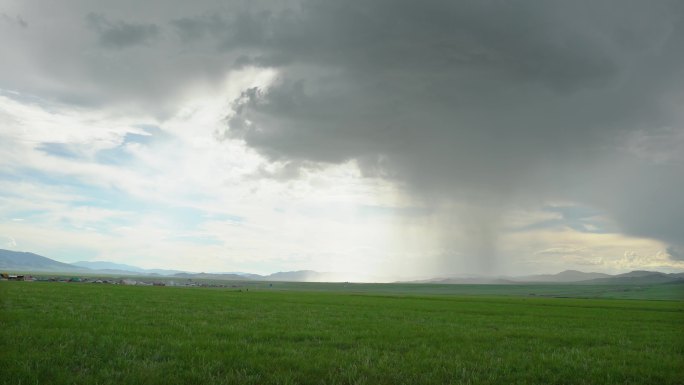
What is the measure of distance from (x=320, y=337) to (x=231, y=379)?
771 centimetres

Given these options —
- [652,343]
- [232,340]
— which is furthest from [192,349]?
[652,343]

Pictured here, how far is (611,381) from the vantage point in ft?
35.0

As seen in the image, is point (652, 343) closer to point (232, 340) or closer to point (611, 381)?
point (611, 381)

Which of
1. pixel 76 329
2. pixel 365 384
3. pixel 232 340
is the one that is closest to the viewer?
pixel 365 384

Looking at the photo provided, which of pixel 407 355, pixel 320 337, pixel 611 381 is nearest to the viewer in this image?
pixel 611 381

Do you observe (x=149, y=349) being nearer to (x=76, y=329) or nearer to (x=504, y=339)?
(x=76, y=329)

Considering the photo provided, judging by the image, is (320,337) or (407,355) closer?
(407,355)

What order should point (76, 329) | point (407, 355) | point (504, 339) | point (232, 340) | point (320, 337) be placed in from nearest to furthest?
point (407, 355)
point (232, 340)
point (76, 329)
point (320, 337)
point (504, 339)

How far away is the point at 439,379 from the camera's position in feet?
32.8

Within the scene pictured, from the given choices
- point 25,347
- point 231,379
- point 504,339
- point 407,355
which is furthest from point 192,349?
point 504,339

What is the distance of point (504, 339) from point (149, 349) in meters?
14.4

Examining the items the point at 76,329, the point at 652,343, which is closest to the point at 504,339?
the point at 652,343

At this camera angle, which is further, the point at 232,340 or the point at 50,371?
the point at 232,340

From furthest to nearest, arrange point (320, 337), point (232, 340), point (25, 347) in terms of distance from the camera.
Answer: point (320, 337) < point (232, 340) < point (25, 347)
